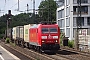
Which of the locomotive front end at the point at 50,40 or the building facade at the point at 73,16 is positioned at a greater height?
the building facade at the point at 73,16

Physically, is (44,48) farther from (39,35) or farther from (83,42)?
(83,42)

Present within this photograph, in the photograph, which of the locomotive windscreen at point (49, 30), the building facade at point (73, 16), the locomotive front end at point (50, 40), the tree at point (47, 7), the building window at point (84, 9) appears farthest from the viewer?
the tree at point (47, 7)

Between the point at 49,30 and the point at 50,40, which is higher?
the point at 49,30

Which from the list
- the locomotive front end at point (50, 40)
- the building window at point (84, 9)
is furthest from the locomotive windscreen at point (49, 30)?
the building window at point (84, 9)

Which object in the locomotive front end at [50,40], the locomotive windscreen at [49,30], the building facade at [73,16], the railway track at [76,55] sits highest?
the building facade at [73,16]

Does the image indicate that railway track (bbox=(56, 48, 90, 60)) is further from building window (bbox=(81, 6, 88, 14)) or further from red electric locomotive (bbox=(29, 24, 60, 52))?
building window (bbox=(81, 6, 88, 14))

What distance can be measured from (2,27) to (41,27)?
80984mm

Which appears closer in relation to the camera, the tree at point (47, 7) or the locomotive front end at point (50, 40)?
the locomotive front end at point (50, 40)

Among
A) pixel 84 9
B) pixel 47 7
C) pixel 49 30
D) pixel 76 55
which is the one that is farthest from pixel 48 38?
pixel 47 7

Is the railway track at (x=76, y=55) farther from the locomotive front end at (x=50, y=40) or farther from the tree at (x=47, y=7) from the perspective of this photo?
the tree at (x=47, y=7)

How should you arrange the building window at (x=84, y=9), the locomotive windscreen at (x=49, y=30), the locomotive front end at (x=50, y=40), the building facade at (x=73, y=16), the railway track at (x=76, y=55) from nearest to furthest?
the railway track at (x=76, y=55) → the locomotive front end at (x=50, y=40) → the locomotive windscreen at (x=49, y=30) → the building facade at (x=73, y=16) → the building window at (x=84, y=9)

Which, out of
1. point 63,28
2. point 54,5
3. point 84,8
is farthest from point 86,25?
point 54,5

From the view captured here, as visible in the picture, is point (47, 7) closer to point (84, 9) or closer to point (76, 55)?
point (84, 9)

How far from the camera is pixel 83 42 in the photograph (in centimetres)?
3625
